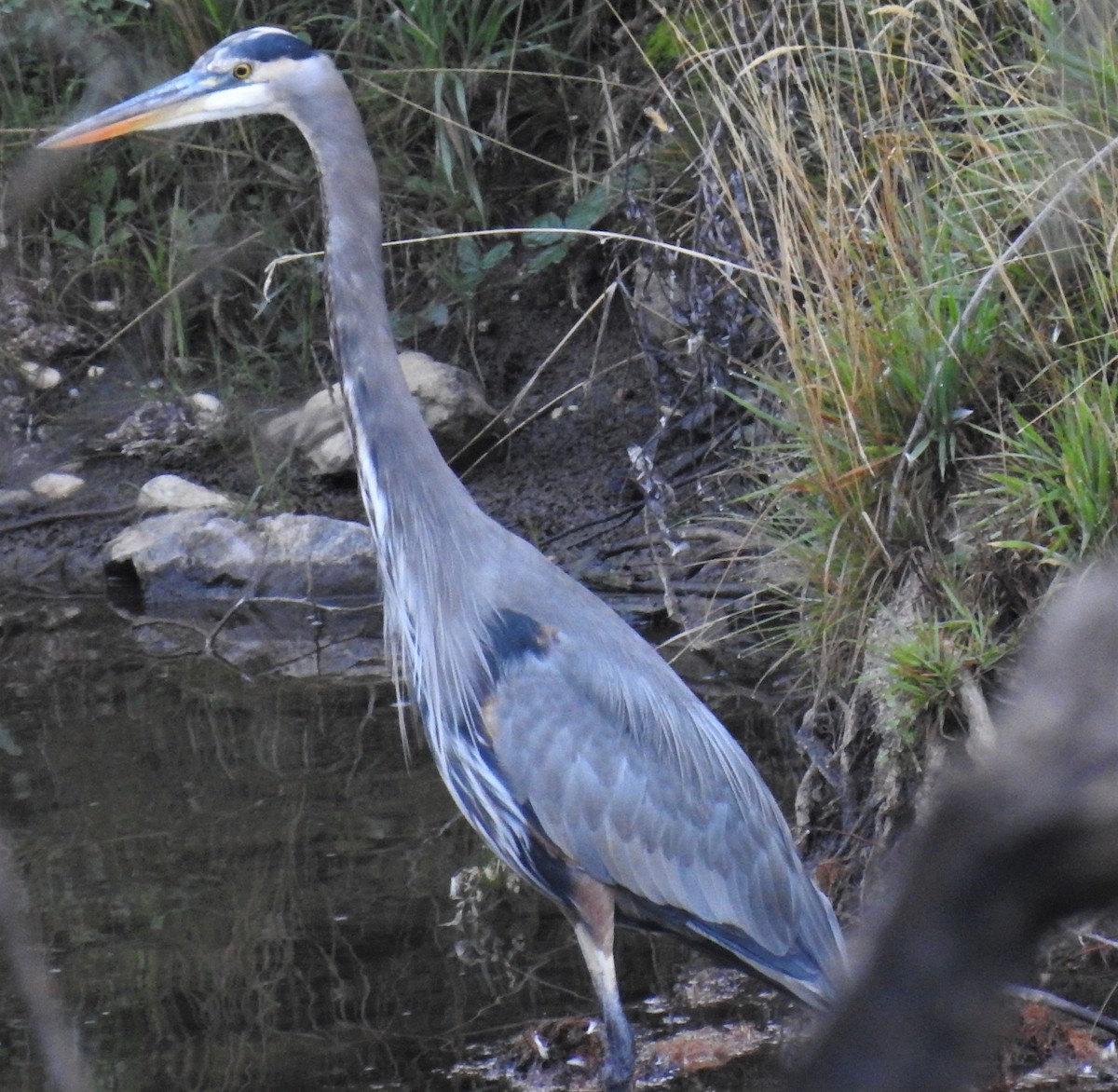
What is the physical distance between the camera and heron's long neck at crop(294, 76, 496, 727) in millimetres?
3213

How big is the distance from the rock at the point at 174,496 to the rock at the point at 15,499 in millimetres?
494

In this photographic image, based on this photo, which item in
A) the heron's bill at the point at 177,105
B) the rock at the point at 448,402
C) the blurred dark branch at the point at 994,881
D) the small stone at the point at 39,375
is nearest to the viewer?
the blurred dark branch at the point at 994,881

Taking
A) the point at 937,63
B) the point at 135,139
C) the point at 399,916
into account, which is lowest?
the point at 399,916

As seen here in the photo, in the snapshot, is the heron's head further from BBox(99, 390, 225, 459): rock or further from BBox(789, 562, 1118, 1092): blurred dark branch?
BBox(99, 390, 225, 459): rock

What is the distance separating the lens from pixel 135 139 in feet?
23.1

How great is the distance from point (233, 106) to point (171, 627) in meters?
2.82

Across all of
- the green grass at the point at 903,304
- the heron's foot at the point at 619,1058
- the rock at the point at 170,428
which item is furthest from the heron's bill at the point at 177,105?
the rock at the point at 170,428

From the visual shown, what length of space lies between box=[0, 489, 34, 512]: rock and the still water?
5.22 feet

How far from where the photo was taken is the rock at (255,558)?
593 cm

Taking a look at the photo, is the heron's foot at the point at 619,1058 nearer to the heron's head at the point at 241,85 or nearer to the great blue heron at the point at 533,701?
the great blue heron at the point at 533,701

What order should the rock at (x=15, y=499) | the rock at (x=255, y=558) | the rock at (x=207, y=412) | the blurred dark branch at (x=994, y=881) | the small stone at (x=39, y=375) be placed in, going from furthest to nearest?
the small stone at (x=39, y=375) → the rock at (x=207, y=412) → the rock at (x=15, y=499) → the rock at (x=255, y=558) → the blurred dark branch at (x=994, y=881)

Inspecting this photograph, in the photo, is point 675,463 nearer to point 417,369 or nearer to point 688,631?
point 417,369

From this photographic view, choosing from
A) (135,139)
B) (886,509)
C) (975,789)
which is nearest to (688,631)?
(886,509)

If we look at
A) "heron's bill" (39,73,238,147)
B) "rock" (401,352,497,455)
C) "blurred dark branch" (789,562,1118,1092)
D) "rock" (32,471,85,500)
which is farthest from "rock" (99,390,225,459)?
"blurred dark branch" (789,562,1118,1092)
